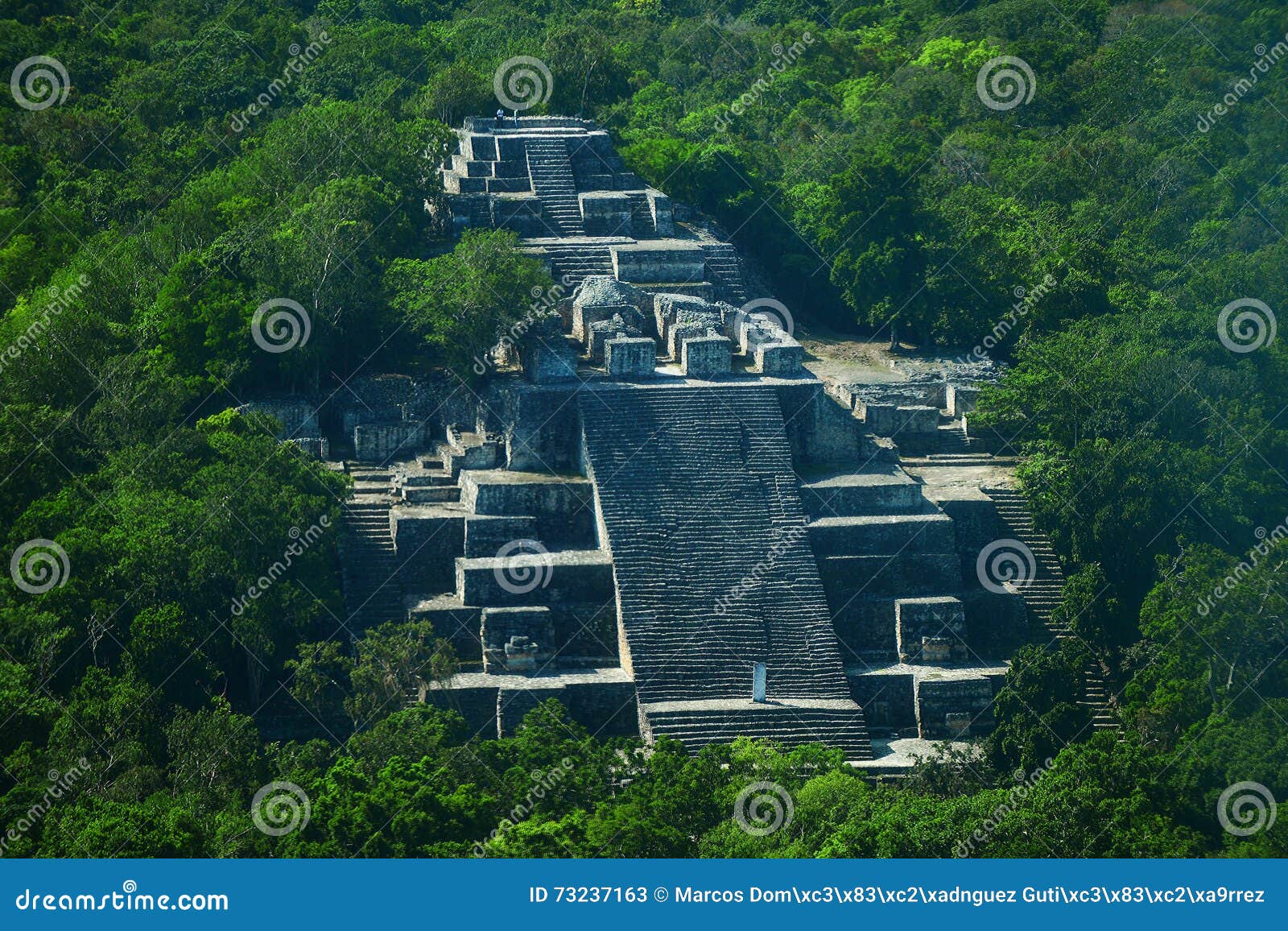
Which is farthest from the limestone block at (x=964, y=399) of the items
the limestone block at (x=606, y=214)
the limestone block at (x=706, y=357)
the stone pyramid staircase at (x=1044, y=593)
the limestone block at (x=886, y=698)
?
the limestone block at (x=886, y=698)

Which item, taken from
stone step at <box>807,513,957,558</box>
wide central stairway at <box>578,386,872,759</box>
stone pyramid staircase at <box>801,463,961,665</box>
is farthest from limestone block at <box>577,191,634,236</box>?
stone step at <box>807,513,957,558</box>

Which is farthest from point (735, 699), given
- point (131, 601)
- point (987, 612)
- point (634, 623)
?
point (131, 601)

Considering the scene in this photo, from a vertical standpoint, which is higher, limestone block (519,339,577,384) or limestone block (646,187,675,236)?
limestone block (646,187,675,236)

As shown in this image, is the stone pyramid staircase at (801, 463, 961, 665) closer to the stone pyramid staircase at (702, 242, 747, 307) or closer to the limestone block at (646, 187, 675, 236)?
the stone pyramid staircase at (702, 242, 747, 307)

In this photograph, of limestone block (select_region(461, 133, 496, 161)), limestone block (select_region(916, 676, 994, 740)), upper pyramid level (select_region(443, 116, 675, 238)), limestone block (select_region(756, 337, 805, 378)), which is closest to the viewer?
limestone block (select_region(916, 676, 994, 740))

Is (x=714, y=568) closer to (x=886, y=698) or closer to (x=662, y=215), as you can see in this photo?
(x=886, y=698)

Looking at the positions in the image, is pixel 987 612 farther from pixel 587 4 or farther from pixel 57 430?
pixel 587 4
